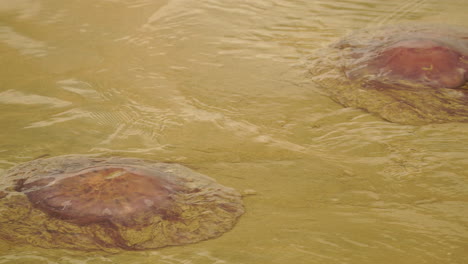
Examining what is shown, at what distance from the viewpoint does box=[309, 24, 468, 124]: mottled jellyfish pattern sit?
14.3ft

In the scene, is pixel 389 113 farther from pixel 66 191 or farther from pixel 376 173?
pixel 66 191

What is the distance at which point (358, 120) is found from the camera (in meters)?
4.25

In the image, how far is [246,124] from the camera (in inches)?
164

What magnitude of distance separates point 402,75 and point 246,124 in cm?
126

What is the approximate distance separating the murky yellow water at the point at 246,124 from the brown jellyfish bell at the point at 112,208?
0.30 ft

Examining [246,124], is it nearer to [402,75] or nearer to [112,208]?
[402,75]

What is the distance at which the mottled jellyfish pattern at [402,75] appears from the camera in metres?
4.35

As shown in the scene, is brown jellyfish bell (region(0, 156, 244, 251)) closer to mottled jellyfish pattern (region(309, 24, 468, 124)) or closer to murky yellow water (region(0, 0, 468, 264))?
murky yellow water (region(0, 0, 468, 264))

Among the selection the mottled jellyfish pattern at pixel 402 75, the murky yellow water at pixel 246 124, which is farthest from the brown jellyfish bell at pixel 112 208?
the mottled jellyfish pattern at pixel 402 75

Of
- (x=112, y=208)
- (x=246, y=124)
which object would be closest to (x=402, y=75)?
(x=246, y=124)

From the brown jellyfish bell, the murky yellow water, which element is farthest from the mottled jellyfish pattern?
the brown jellyfish bell

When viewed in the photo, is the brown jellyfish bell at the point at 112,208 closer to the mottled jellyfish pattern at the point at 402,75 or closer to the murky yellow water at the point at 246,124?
the murky yellow water at the point at 246,124

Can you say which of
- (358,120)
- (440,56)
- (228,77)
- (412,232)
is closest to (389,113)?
(358,120)

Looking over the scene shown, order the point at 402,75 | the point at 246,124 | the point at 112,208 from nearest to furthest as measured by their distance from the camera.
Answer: the point at 112,208, the point at 246,124, the point at 402,75
